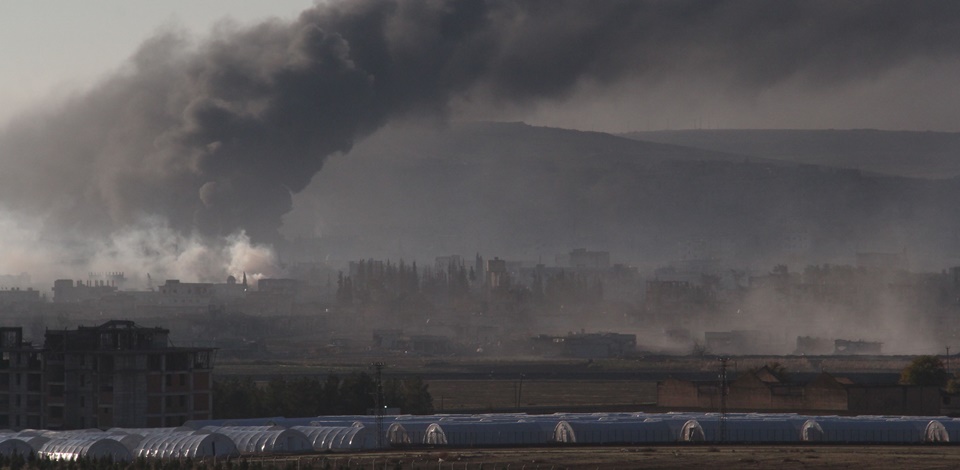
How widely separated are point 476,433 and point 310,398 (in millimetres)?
18520

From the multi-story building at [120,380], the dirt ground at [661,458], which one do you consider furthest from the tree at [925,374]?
the multi-story building at [120,380]

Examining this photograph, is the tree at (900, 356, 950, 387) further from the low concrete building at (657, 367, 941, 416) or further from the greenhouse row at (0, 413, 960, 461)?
the greenhouse row at (0, 413, 960, 461)

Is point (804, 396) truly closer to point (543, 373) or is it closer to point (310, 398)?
point (310, 398)

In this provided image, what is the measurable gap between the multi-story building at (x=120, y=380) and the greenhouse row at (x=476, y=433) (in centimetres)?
494

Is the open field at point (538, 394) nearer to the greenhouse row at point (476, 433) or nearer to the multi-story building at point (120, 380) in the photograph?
the multi-story building at point (120, 380)

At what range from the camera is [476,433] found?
75.2 metres

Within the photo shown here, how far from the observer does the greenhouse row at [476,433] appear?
232 ft

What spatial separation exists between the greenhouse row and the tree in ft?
79.2

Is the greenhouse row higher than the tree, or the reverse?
the tree

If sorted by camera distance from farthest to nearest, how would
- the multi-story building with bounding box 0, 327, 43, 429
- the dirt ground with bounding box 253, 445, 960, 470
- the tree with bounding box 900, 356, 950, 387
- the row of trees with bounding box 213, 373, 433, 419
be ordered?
1. the tree with bounding box 900, 356, 950, 387
2. the row of trees with bounding box 213, 373, 433, 419
3. the multi-story building with bounding box 0, 327, 43, 429
4. the dirt ground with bounding box 253, 445, 960, 470

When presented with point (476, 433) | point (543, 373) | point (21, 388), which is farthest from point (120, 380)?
point (543, 373)

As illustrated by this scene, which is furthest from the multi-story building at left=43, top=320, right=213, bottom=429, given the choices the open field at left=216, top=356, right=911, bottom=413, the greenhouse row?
the open field at left=216, top=356, right=911, bottom=413

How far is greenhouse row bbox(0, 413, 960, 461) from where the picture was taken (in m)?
70.7

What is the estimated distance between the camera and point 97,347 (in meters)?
84.8
